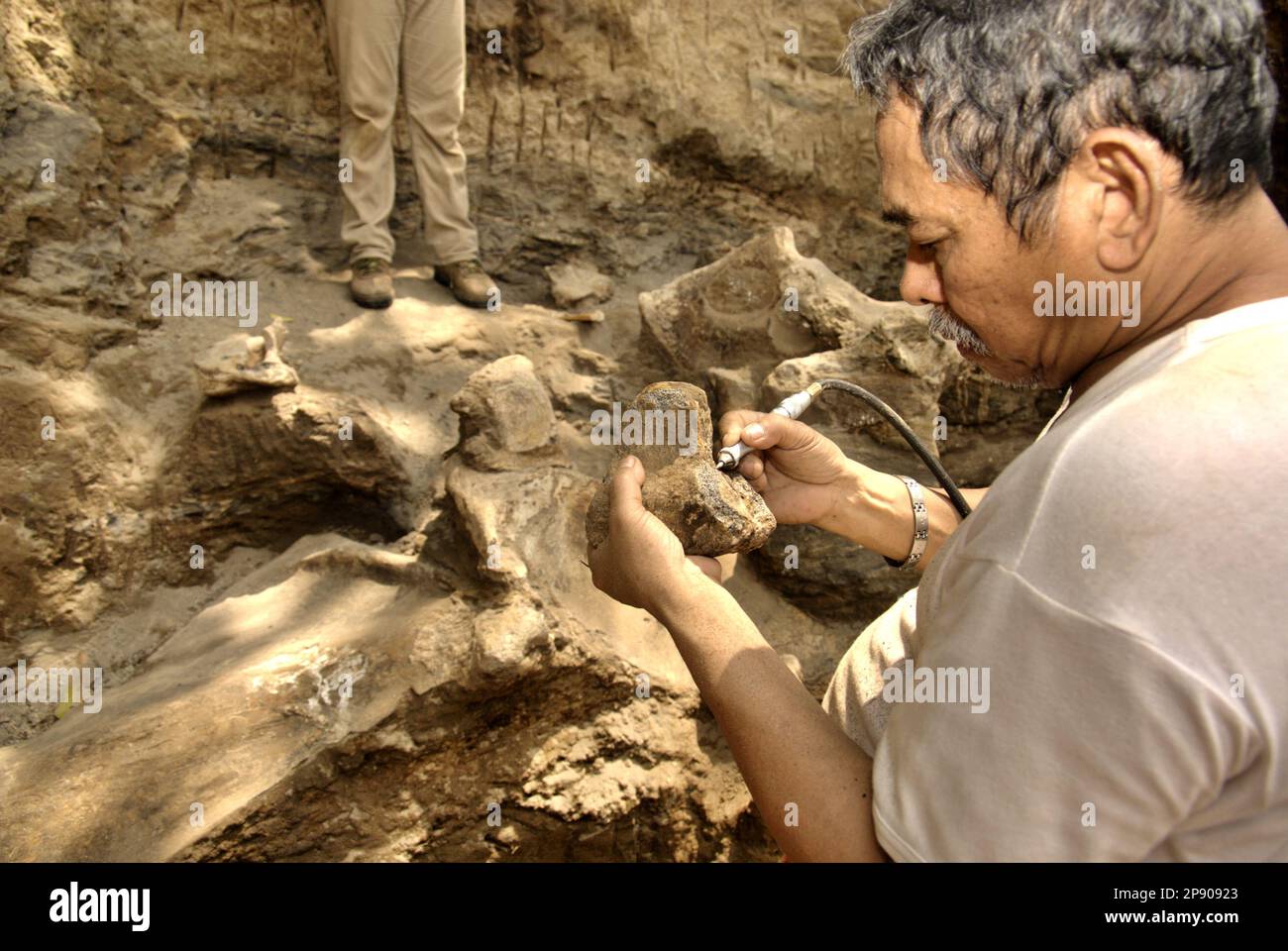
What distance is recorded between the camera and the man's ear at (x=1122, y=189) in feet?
3.58

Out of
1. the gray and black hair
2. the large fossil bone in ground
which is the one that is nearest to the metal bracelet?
the large fossil bone in ground

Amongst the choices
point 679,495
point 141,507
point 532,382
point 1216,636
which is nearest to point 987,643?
point 1216,636

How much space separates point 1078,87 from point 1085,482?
0.51 meters

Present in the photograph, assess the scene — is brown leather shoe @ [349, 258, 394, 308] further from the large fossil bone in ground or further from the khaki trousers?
the large fossil bone in ground

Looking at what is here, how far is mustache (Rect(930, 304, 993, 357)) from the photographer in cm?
140

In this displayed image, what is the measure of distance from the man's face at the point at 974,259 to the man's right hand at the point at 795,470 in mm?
569

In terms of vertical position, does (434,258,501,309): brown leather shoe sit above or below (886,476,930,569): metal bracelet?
above

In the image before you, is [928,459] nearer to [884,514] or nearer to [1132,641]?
[884,514]

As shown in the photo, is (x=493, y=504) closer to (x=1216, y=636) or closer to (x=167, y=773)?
(x=167, y=773)

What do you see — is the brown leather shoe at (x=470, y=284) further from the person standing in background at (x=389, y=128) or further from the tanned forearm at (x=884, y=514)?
the tanned forearm at (x=884, y=514)

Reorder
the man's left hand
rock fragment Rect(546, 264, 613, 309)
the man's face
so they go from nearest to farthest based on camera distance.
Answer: the man's face, the man's left hand, rock fragment Rect(546, 264, 613, 309)

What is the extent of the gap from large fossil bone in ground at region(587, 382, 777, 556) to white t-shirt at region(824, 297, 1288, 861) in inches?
30.2

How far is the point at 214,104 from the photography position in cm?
371

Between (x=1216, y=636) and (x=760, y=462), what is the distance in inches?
45.9
